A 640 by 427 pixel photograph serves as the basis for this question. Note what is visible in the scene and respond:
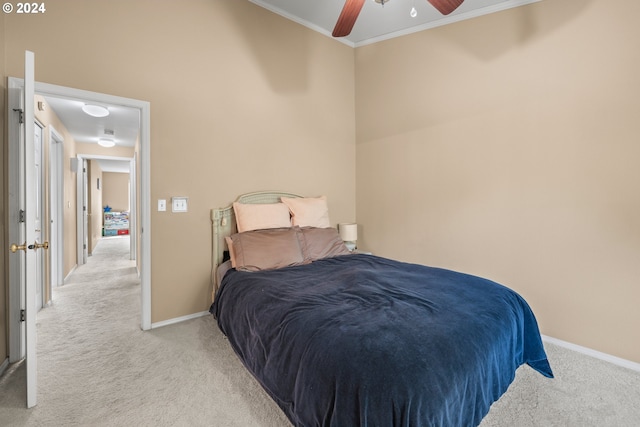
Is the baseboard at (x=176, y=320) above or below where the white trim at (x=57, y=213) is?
below

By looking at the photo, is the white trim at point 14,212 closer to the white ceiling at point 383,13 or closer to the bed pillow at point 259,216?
the bed pillow at point 259,216

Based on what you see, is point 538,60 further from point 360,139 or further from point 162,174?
point 162,174

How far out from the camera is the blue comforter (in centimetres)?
111

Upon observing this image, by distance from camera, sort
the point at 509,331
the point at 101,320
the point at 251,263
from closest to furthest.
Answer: the point at 509,331, the point at 251,263, the point at 101,320

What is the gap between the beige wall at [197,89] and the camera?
2373 mm

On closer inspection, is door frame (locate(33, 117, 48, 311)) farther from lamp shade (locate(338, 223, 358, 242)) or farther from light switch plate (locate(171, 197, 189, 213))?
lamp shade (locate(338, 223, 358, 242))

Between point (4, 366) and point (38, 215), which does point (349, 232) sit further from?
point (38, 215)

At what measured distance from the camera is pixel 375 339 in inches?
50.4

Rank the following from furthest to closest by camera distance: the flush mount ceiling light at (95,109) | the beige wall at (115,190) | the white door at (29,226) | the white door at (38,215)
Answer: the beige wall at (115,190)
the flush mount ceiling light at (95,109)
the white door at (38,215)
the white door at (29,226)

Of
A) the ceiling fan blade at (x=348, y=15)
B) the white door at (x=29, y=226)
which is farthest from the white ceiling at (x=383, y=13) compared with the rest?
the white door at (x=29, y=226)

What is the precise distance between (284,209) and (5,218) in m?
2.19

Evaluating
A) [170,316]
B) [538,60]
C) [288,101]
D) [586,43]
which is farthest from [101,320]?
[586,43]

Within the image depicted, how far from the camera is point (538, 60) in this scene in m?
2.63

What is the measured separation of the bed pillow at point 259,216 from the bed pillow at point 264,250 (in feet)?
0.58
